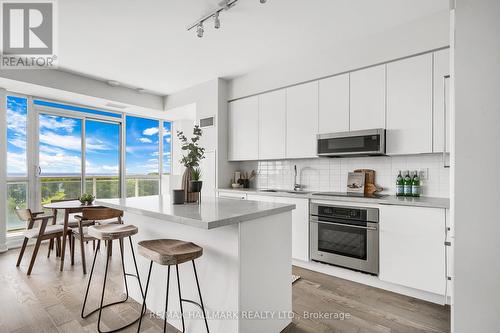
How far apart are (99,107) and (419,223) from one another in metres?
5.38

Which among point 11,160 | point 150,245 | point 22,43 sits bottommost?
point 150,245

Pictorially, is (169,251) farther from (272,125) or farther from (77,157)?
(77,157)

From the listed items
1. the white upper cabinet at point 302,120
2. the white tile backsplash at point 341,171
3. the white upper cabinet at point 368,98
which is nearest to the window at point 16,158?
the white tile backsplash at point 341,171

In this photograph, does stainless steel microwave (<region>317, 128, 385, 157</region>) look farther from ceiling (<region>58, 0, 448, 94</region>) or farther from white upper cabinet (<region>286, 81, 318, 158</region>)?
ceiling (<region>58, 0, 448, 94</region>)

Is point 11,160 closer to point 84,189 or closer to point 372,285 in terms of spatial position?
point 84,189

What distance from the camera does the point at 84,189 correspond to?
4766mm

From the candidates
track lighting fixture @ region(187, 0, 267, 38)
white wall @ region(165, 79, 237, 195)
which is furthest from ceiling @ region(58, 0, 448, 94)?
white wall @ region(165, 79, 237, 195)

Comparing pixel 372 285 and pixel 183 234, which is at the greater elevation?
pixel 183 234

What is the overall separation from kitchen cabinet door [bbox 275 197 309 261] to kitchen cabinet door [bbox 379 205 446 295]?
2.66 feet

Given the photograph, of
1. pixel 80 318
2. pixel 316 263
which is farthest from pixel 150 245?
pixel 316 263

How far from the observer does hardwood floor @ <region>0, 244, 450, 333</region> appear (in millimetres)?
1955

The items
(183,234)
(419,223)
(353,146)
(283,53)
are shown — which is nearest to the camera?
(183,234)

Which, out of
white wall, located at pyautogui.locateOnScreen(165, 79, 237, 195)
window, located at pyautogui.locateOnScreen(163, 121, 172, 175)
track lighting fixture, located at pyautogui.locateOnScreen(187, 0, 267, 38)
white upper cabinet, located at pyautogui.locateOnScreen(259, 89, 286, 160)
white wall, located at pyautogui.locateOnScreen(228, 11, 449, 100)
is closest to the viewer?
track lighting fixture, located at pyautogui.locateOnScreen(187, 0, 267, 38)
